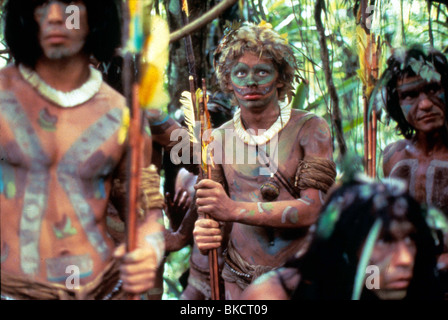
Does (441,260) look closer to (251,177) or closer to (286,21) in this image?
(251,177)

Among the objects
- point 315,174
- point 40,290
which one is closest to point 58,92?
point 40,290

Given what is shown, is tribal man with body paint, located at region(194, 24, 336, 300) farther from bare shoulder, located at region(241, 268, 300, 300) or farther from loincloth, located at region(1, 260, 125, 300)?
loincloth, located at region(1, 260, 125, 300)

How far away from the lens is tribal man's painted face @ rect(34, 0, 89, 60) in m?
2.35

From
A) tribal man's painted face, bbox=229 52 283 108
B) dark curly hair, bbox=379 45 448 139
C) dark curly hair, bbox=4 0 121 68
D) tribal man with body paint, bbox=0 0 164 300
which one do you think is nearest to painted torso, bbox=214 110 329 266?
tribal man's painted face, bbox=229 52 283 108

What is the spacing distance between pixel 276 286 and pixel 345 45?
2.52 metres

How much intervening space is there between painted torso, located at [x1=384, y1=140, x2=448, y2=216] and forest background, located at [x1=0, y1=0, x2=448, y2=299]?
124 millimetres

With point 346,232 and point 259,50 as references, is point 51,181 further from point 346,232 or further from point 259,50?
point 259,50

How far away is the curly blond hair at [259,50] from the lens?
357 cm

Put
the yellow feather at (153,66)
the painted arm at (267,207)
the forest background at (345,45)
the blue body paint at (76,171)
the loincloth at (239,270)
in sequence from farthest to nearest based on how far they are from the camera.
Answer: the forest background at (345,45), the loincloth at (239,270), the painted arm at (267,207), the blue body paint at (76,171), the yellow feather at (153,66)

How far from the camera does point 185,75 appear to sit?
5.13 meters

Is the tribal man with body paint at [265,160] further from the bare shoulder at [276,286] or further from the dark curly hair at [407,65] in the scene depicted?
the bare shoulder at [276,286]

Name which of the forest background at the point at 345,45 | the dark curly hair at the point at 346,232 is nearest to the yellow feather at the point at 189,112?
the forest background at the point at 345,45

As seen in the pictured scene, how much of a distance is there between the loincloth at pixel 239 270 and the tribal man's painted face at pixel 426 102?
113 cm
